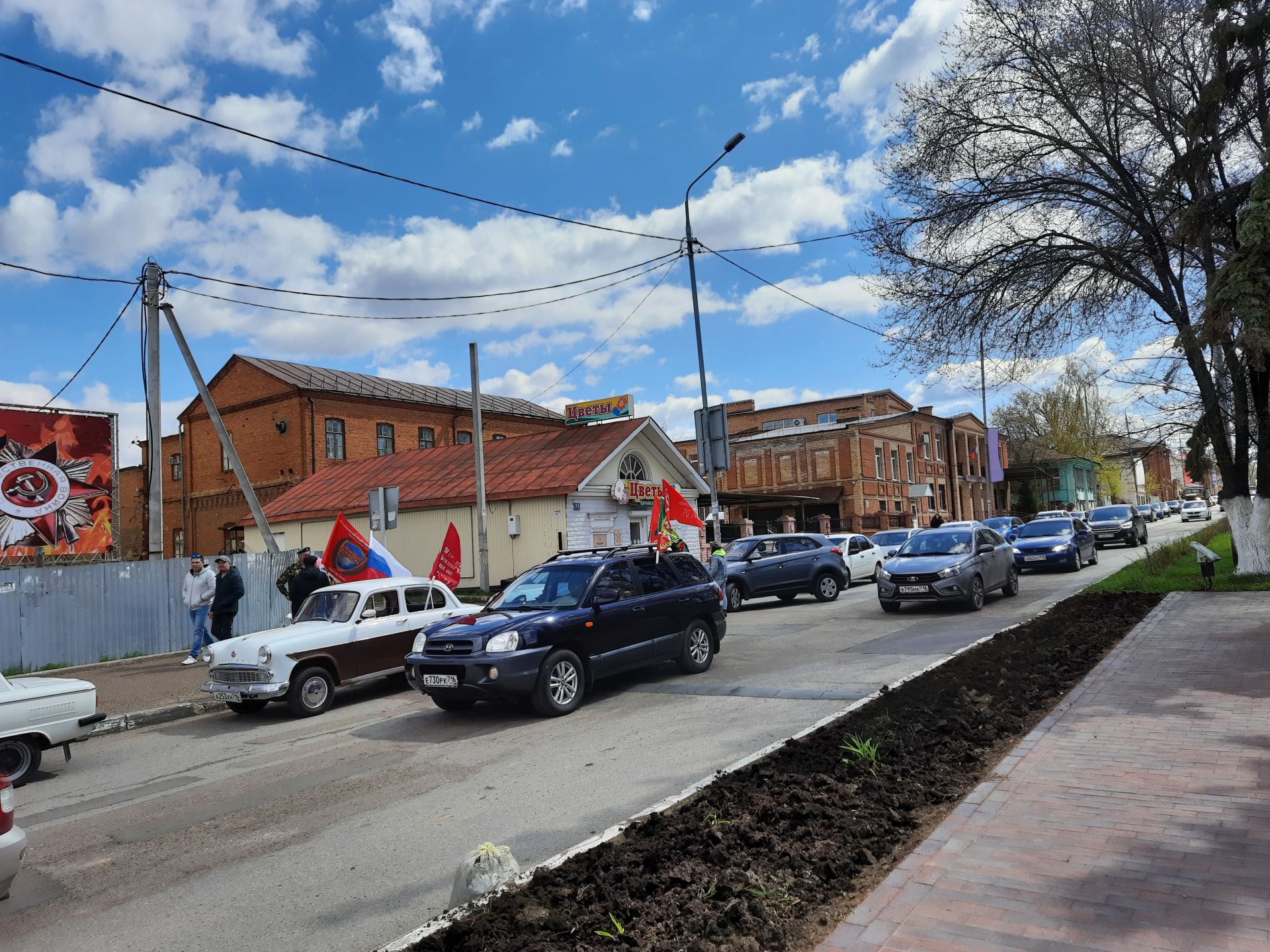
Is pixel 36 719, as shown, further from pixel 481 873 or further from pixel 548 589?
pixel 481 873

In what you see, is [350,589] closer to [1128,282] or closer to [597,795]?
[597,795]

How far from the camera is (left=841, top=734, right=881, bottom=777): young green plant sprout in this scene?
582 cm

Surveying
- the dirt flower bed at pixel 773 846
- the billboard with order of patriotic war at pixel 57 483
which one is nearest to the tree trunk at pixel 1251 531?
the dirt flower bed at pixel 773 846

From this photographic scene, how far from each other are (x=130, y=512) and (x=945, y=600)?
4534 cm

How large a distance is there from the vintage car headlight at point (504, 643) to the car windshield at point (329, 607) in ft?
10.2

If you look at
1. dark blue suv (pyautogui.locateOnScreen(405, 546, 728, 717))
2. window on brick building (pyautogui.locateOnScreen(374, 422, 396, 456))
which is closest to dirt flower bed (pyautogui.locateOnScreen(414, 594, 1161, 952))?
dark blue suv (pyautogui.locateOnScreen(405, 546, 728, 717))

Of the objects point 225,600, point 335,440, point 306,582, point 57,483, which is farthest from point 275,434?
point 306,582

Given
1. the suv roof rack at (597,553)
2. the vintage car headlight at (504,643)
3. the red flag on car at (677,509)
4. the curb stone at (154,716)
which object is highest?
the red flag on car at (677,509)

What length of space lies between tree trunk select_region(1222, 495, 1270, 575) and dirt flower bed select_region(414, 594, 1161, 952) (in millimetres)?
10894

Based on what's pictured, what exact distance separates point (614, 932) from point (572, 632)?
5.45 m

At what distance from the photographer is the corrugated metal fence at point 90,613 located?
1437cm

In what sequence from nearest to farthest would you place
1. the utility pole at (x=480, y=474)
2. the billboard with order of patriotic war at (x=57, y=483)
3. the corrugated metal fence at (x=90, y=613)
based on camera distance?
1. the corrugated metal fence at (x=90, y=613)
2. the billboard with order of patriotic war at (x=57, y=483)
3. the utility pole at (x=480, y=474)

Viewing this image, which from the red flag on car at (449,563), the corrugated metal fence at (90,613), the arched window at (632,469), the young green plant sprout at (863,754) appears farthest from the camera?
the arched window at (632,469)

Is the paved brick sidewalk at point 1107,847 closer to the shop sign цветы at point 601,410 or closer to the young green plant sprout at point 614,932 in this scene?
the young green plant sprout at point 614,932
